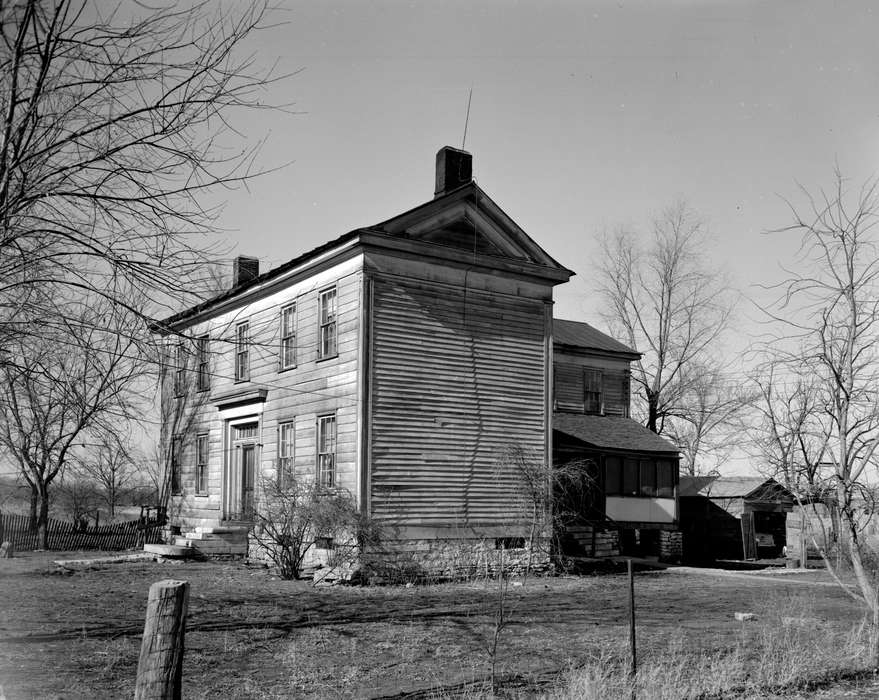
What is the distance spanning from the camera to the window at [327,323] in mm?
20438

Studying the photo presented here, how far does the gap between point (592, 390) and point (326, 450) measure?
46.5ft

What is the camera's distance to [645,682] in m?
8.18

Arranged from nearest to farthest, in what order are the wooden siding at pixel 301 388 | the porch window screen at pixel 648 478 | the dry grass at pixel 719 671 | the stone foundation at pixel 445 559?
1. the dry grass at pixel 719 671
2. the stone foundation at pixel 445 559
3. the wooden siding at pixel 301 388
4. the porch window screen at pixel 648 478

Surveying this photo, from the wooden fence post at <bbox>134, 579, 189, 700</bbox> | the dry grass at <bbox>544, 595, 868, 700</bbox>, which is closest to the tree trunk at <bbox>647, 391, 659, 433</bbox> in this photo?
the dry grass at <bbox>544, 595, 868, 700</bbox>

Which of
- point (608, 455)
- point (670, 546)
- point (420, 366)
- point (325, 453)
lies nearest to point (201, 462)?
point (325, 453)

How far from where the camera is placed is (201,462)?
2683cm

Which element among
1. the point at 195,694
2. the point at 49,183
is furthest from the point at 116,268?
the point at 195,694

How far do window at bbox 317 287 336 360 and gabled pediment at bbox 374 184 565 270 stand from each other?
2.37m

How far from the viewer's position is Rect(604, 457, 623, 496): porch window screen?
1101 inches

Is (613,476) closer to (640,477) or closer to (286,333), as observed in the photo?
(640,477)

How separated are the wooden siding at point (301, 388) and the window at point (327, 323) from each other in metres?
0.16

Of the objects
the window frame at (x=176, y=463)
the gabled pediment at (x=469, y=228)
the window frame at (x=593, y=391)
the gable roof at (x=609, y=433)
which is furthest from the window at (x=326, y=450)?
the window frame at (x=593, y=391)

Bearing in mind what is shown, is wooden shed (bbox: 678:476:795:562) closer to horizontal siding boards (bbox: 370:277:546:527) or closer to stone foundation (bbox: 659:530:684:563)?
stone foundation (bbox: 659:530:684:563)

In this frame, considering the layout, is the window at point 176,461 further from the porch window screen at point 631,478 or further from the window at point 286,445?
the porch window screen at point 631,478
